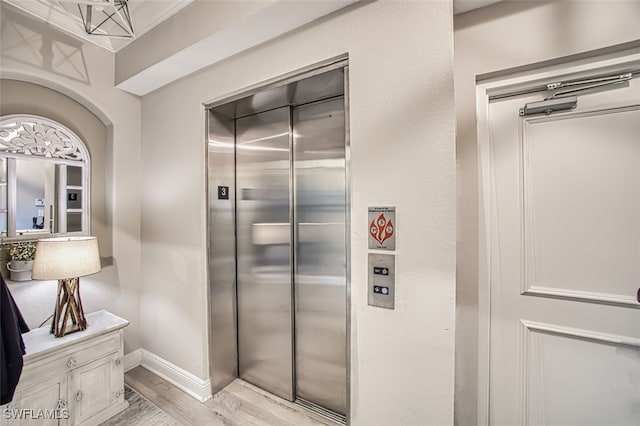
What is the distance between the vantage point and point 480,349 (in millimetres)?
1364

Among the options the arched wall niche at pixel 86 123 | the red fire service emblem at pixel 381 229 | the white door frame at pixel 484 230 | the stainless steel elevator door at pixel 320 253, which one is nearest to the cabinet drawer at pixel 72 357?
the arched wall niche at pixel 86 123

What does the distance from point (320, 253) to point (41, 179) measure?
Result: 2.19 metres

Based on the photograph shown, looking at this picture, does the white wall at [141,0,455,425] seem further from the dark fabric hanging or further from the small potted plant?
the small potted plant

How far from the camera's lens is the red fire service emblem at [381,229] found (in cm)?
118

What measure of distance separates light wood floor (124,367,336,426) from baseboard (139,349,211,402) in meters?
0.03

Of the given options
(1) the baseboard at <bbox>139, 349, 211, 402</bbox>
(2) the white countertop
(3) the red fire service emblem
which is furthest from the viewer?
(1) the baseboard at <bbox>139, 349, 211, 402</bbox>

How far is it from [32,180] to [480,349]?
3.22 m

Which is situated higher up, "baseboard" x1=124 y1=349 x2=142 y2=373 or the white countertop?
the white countertop

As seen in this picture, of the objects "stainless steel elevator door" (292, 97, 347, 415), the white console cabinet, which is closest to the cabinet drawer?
the white console cabinet

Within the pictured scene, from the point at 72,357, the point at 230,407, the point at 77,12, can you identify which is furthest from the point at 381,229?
the point at 77,12

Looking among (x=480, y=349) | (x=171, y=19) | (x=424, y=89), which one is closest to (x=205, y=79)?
(x=171, y=19)

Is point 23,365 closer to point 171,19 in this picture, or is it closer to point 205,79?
point 205,79

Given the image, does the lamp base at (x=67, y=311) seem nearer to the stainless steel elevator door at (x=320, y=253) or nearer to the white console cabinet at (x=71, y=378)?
the white console cabinet at (x=71, y=378)

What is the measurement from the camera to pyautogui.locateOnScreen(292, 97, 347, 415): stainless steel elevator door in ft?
5.62
